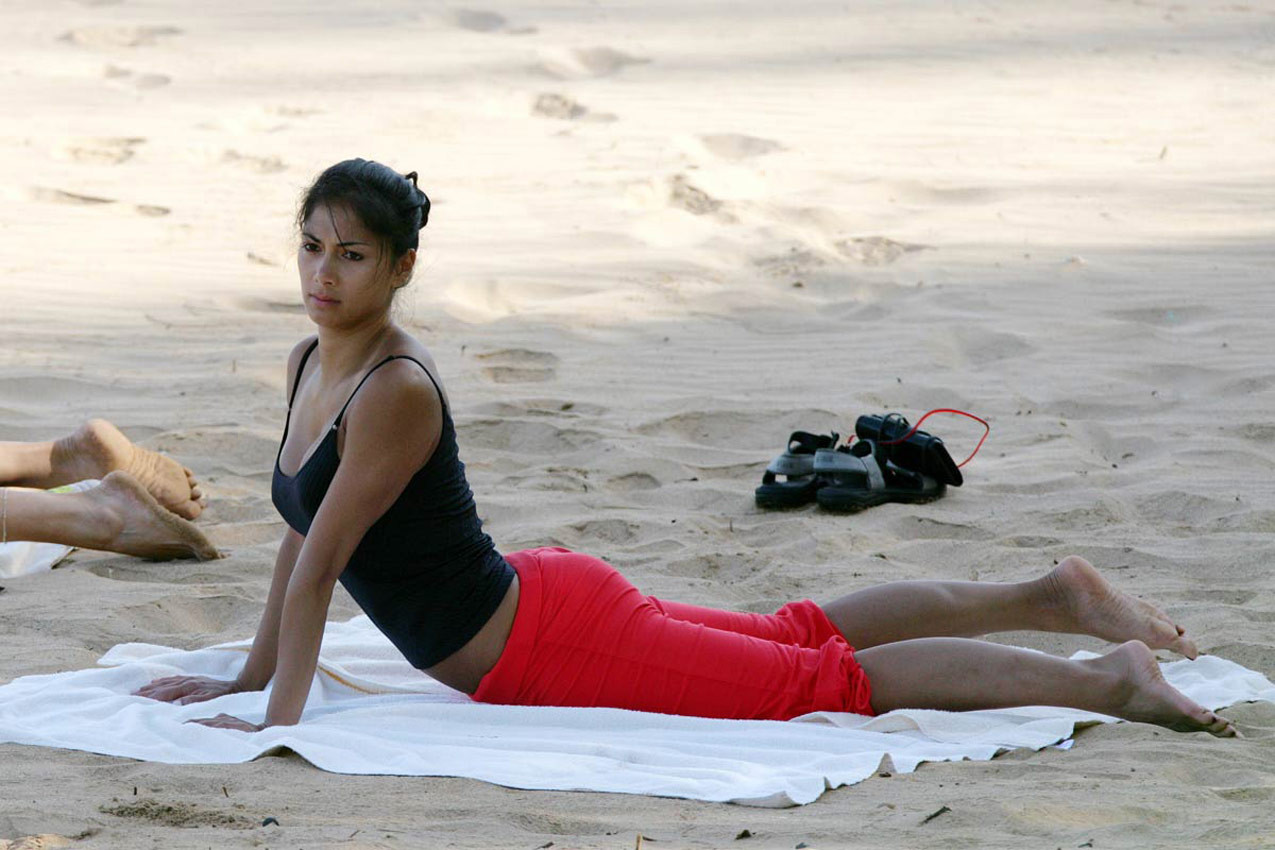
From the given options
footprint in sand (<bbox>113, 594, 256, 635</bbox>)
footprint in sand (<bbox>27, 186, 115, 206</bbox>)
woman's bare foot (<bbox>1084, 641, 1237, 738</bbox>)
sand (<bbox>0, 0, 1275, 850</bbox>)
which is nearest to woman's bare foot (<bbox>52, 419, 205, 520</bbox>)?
sand (<bbox>0, 0, 1275, 850</bbox>)

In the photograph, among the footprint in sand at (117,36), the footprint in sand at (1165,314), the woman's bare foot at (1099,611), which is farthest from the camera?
the footprint in sand at (117,36)

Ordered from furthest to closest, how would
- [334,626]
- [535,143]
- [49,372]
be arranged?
[535,143]
[49,372]
[334,626]

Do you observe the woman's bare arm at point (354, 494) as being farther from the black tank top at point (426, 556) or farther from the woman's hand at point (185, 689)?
the woman's hand at point (185, 689)

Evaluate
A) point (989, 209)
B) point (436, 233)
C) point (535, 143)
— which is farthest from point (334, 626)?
point (535, 143)

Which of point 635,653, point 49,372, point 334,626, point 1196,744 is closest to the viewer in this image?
point 1196,744

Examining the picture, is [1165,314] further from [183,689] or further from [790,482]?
[183,689]

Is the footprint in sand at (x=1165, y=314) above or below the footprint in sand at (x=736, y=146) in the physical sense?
below

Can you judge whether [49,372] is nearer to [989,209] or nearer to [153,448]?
[153,448]

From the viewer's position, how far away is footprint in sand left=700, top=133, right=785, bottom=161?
359 inches

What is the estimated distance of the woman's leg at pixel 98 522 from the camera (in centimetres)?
428

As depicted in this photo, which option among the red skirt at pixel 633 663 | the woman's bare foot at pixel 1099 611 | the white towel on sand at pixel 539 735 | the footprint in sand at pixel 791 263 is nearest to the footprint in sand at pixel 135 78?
the footprint in sand at pixel 791 263

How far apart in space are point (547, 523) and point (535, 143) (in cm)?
507

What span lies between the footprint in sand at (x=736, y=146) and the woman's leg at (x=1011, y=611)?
232 inches

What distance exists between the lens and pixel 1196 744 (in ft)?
9.76
